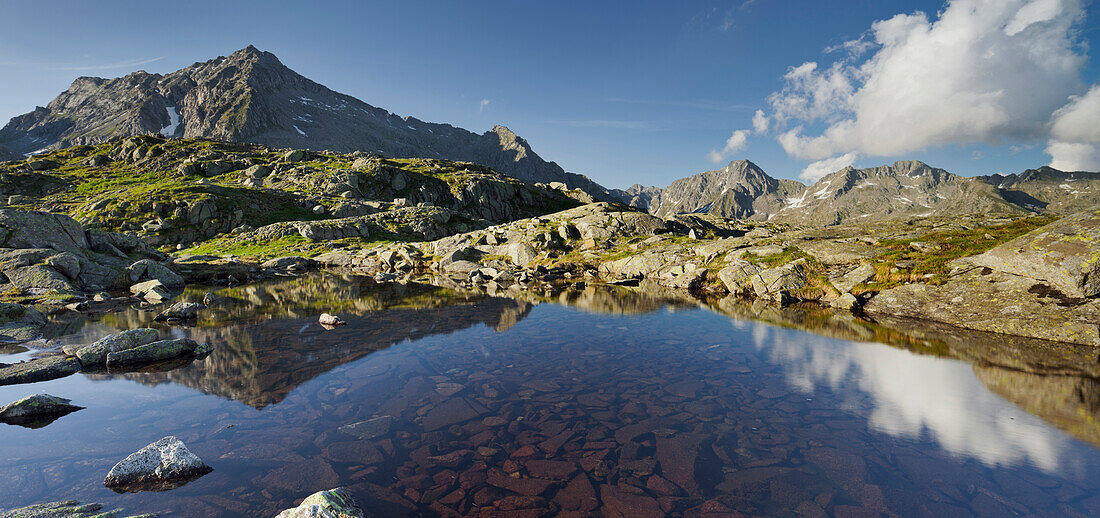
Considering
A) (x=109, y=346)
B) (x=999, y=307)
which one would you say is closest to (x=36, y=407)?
(x=109, y=346)

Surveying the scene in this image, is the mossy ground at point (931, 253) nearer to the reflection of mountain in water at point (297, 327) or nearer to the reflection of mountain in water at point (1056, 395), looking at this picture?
the reflection of mountain in water at point (1056, 395)

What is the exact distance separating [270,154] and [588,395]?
A: 227 meters

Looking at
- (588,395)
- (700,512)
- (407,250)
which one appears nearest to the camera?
(700,512)

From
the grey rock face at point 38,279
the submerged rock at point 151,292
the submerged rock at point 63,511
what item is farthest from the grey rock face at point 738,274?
the grey rock face at point 38,279

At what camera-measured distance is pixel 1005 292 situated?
23234 millimetres

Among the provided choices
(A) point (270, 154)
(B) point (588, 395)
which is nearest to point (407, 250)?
(B) point (588, 395)

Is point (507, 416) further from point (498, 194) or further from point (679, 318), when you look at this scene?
point (498, 194)

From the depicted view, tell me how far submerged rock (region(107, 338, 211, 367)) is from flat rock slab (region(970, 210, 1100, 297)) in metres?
47.0

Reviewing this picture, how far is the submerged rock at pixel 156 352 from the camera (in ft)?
58.5

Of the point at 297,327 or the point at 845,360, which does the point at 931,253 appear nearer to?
the point at 845,360

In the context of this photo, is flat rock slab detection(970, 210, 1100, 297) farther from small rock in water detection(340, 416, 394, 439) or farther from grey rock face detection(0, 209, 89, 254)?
grey rock face detection(0, 209, 89, 254)

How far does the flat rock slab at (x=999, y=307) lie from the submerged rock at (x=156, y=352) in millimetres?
44465

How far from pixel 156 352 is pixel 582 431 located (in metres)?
21.4

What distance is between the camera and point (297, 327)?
84.4 feet
